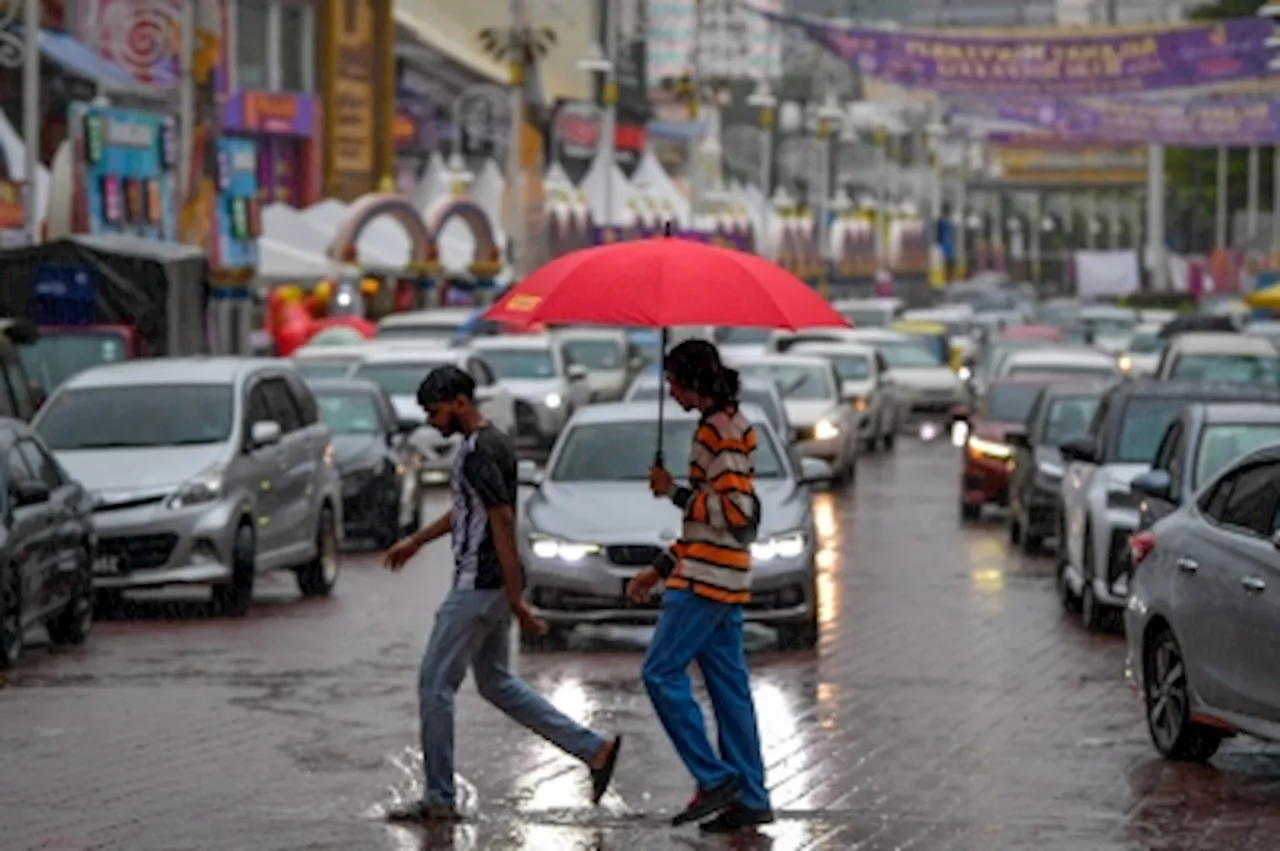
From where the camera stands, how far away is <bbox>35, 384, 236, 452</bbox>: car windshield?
21.5 meters

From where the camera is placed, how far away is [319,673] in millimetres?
17219

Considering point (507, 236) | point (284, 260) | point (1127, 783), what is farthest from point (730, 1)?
point (1127, 783)

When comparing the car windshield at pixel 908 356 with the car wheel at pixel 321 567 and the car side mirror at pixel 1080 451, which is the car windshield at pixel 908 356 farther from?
the car side mirror at pixel 1080 451

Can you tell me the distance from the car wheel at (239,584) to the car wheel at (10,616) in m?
3.54

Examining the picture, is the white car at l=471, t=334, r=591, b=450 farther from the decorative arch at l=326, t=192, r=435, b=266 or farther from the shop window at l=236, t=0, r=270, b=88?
the shop window at l=236, t=0, r=270, b=88

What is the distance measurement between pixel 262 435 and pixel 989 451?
439 inches

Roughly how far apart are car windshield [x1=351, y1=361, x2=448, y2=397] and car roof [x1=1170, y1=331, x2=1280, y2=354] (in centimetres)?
777

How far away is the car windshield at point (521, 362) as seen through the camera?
41812 millimetres

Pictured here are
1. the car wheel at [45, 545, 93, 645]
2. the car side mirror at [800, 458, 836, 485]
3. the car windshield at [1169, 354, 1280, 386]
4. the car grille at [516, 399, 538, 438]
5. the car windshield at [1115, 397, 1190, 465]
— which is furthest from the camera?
the car grille at [516, 399, 538, 438]

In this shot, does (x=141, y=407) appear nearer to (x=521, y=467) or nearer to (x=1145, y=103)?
(x=521, y=467)

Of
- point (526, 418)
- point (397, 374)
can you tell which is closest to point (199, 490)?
point (397, 374)

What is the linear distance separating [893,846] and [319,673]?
21.8 ft

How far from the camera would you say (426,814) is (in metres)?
11.6

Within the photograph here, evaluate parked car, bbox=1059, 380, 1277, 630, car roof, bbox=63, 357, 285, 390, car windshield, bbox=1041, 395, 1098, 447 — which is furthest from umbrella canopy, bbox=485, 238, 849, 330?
car windshield, bbox=1041, 395, 1098, 447
